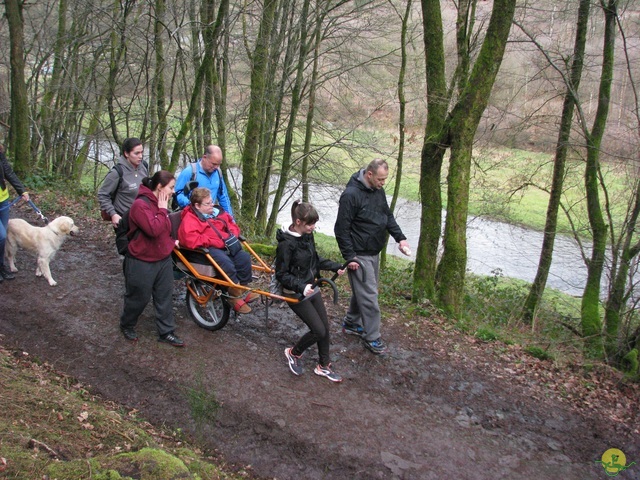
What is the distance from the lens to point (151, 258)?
5105 millimetres

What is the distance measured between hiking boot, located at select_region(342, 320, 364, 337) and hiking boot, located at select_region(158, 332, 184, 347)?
6.77 feet

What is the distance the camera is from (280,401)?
4.83 m

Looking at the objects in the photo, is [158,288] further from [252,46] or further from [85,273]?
[252,46]

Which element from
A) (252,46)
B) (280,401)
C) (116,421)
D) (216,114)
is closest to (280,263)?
(280,401)

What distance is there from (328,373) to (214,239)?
6.47ft

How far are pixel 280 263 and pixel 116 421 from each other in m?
1.99

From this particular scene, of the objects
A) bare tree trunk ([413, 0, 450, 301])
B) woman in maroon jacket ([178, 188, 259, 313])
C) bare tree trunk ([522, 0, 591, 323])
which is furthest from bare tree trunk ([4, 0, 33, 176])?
bare tree trunk ([522, 0, 591, 323])

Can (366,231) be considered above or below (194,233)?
above

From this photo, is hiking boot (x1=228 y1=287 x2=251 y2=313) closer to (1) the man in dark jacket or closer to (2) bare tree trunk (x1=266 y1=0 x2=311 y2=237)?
(1) the man in dark jacket

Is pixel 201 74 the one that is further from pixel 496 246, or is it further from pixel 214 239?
pixel 496 246

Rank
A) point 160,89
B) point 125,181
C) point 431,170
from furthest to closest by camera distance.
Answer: point 160,89
point 431,170
point 125,181

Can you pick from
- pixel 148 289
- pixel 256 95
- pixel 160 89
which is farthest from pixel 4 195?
pixel 160 89

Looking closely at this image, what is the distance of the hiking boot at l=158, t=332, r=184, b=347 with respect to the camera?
5.46 m

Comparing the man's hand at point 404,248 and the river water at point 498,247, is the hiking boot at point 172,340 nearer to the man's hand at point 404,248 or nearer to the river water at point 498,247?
the man's hand at point 404,248
